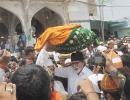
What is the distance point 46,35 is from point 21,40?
1891cm

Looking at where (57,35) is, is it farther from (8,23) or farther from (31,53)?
(8,23)

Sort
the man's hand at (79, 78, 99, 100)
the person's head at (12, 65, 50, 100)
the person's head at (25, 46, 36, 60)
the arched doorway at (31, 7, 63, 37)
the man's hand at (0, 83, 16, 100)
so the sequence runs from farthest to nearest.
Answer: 1. the arched doorway at (31, 7, 63, 37)
2. the person's head at (25, 46, 36, 60)
3. the man's hand at (79, 78, 99, 100)
4. the person's head at (12, 65, 50, 100)
5. the man's hand at (0, 83, 16, 100)

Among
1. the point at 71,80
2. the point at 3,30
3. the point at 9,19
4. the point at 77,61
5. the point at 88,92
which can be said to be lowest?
the point at 3,30

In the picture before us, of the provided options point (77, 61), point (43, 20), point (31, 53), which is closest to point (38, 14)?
point (43, 20)

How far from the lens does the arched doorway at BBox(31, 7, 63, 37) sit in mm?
28375

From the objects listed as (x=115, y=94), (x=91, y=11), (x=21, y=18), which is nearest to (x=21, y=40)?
(x=21, y=18)

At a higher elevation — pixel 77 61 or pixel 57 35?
pixel 57 35

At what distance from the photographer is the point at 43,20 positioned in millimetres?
28750

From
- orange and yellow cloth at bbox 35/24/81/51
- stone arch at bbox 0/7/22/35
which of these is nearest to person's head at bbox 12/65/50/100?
orange and yellow cloth at bbox 35/24/81/51

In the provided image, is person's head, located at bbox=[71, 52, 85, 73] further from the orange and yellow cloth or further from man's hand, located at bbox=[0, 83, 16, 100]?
man's hand, located at bbox=[0, 83, 16, 100]

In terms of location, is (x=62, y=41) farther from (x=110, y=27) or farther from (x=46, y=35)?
(x=110, y=27)

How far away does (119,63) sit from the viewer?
168 inches

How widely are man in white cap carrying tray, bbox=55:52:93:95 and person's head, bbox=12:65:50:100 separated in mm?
2755

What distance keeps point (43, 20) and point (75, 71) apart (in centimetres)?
2348
